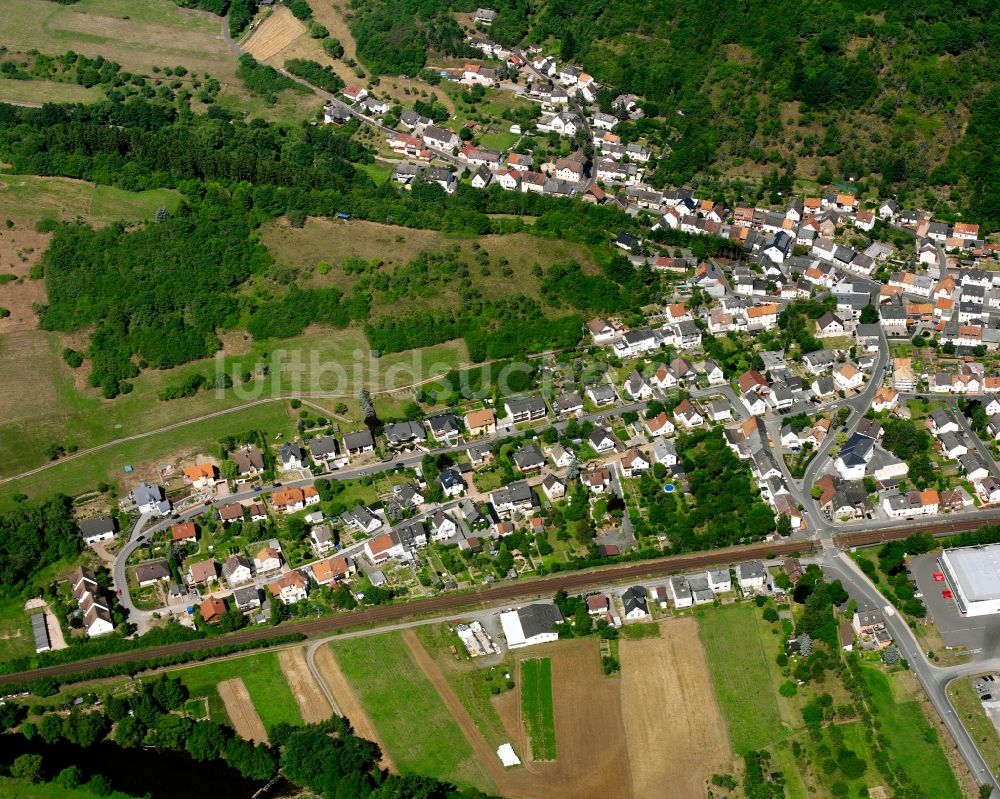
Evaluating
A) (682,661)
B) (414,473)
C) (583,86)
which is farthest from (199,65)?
(682,661)

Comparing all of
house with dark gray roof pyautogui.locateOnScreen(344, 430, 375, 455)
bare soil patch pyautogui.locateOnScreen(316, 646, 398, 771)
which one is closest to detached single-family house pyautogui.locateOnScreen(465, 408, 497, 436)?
house with dark gray roof pyautogui.locateOnScreen(344, 430, 375, 455)

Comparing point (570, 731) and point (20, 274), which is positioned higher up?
point (20, 274)

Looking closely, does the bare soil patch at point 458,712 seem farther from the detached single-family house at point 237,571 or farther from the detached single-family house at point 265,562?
the detached single-family house at point 237,571

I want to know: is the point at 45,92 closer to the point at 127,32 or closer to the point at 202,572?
the point at 127,32

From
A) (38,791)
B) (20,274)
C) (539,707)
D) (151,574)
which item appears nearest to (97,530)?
(151,574)

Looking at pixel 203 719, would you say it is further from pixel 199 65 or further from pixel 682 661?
pixel 199 65


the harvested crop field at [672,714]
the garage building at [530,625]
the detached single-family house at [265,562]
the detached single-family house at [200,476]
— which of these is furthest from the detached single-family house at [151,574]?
the harvested crop field at [672,714]
